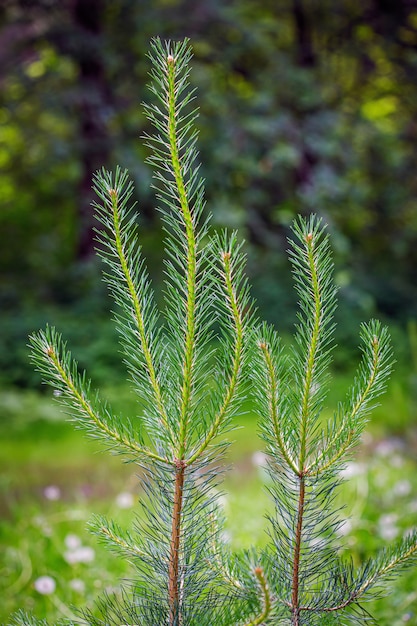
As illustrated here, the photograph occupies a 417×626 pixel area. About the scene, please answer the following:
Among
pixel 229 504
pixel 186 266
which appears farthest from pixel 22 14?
pixel 186 266

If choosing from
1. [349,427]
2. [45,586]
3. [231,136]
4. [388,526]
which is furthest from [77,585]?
[231,136]

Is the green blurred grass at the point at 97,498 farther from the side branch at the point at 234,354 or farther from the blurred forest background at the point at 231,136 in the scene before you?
the blurred forest background at the point at 231,136

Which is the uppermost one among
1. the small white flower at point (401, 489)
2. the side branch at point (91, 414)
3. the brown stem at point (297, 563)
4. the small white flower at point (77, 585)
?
the side branch at point (91, 414)

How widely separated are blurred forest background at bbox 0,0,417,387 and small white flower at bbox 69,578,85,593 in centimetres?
407

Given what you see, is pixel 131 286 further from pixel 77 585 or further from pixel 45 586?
pixel 77 585

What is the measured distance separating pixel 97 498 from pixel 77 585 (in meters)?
1.96

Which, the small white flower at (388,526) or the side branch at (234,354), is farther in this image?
the small white flower at (388,526)

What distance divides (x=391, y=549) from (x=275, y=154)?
19.5 ft

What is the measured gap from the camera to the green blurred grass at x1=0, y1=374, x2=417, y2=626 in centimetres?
274

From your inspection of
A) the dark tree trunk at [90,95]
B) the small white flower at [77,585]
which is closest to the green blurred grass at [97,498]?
the small white flower at [77,585]

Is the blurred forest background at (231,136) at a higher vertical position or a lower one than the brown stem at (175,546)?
higher

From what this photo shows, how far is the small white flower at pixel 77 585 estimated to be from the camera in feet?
8.61

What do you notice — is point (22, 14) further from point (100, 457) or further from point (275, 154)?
point (100, 457)

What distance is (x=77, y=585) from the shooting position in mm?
2619
